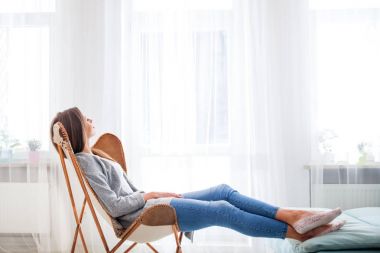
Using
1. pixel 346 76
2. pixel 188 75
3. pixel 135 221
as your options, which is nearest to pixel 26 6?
pixel 188 75

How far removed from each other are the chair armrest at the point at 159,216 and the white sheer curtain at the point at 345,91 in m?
1.50

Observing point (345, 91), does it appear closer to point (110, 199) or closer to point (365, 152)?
point (365, 152)

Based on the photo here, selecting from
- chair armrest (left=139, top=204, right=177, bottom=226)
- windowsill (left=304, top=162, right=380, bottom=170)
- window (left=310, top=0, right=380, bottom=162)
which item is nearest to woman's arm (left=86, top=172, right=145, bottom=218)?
chair armrest (left=139, top=204, right=177, bottom=226)

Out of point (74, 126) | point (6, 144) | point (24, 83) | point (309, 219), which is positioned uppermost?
point (24, 83)

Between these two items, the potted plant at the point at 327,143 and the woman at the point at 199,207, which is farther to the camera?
the potted plant at the point at 327,143

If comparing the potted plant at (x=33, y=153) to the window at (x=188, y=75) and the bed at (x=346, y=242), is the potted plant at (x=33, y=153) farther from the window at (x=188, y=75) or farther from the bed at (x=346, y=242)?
the bed at (x=346, y=242)

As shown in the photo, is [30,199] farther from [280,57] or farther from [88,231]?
[280,57]

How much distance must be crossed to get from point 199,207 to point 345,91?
172 cm

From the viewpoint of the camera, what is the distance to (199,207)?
2.28m

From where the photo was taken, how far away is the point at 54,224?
341cm

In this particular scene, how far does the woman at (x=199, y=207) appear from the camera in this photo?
2107 mm

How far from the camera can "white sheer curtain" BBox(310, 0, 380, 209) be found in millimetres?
3359

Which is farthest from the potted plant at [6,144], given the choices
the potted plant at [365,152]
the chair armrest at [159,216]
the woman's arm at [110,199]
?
the potted plant at [365,152]

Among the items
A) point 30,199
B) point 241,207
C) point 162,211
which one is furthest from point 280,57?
point 30,199
